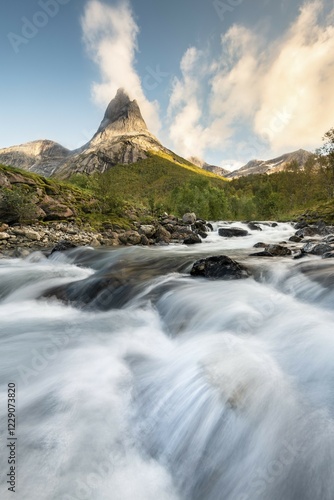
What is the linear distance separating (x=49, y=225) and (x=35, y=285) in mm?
14431

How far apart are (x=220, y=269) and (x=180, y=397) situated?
5522mm

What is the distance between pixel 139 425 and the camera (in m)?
3.44

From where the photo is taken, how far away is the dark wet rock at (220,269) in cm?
858

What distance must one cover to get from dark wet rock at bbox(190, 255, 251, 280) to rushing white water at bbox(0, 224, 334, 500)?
1.10 meters

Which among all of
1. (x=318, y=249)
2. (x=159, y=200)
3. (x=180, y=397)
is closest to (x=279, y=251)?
(x=318, y=249)

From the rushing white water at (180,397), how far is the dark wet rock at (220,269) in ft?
3.61

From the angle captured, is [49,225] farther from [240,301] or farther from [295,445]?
[295,445]

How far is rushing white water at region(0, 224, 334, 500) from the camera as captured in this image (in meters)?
2.66

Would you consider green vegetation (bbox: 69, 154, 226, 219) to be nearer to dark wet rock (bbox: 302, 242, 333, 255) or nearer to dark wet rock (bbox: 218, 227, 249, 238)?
dark wet rock (bbox: 218, 227, 249, 238)

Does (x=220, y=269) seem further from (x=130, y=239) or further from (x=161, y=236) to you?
(x=161, y=236)

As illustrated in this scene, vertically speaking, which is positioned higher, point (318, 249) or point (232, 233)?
point (318, 249)

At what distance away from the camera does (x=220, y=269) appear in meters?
8.84

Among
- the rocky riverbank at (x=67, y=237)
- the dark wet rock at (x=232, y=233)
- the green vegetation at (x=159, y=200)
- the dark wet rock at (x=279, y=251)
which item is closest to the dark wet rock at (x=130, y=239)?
the rocky riverbank at (x=67, y=237)

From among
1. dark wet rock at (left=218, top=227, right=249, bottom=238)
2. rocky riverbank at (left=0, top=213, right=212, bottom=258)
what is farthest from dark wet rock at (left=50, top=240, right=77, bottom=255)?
dark wet rock at (left=218, top=227, right=249, bottom=238)
